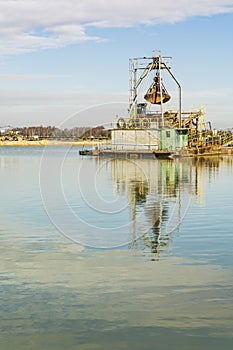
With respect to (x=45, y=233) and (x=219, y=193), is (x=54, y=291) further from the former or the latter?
(x=219, y=193)

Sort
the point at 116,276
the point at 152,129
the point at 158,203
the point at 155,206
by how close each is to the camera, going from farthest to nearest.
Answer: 1. the point at 152,129
2. the point at 158,203
3. the point at 155,206
4. the point at 116,276

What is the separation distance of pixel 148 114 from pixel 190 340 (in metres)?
44.6

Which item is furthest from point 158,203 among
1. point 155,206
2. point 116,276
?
point 116,276

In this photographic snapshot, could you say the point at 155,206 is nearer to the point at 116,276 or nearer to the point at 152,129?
the point at 116,276

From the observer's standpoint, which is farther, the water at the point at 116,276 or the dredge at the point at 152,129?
the dredge at the point at 152,129

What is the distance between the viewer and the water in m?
6.37

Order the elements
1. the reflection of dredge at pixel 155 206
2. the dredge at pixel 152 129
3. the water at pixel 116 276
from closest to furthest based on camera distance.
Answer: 1. the water at pixel 116 276
2. the reflection of dredge at pixel 155 206
3. the dredge at pixel 152 129

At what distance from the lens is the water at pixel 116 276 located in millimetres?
6371

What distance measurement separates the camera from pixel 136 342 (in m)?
6.15

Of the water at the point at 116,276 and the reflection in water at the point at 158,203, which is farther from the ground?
the reflection in water at the point at 158,203

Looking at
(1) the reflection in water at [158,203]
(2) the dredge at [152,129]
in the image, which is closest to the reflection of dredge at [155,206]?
(1) the reflection in water at [158,203]

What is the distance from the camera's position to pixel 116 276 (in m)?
8.73

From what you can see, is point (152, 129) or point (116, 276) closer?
point (116, 276)

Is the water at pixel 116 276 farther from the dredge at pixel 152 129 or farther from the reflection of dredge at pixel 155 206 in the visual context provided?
the dredge at pixel 152 129
